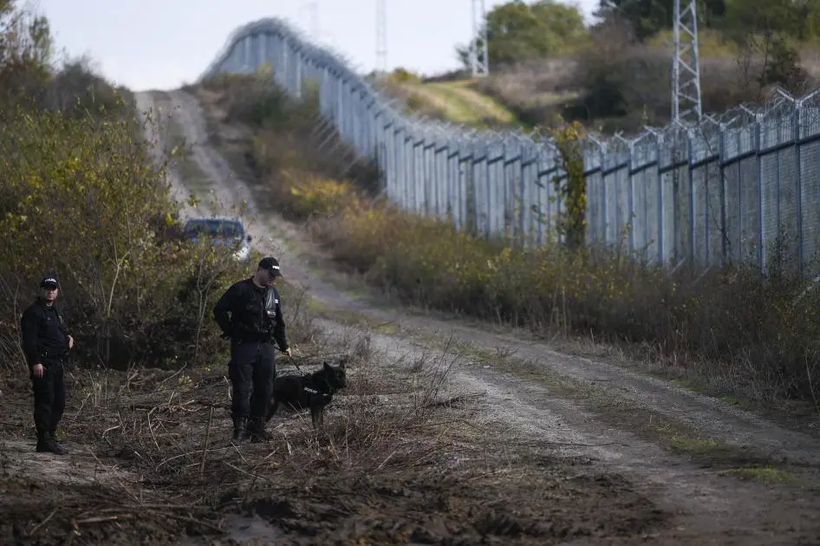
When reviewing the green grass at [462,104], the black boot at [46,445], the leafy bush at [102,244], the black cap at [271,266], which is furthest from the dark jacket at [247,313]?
the green grass at [462,104]

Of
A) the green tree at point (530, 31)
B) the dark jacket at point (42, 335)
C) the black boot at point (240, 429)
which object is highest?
the green tree at point (530, 31)

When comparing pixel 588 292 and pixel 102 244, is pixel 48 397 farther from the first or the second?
pixel 588 292

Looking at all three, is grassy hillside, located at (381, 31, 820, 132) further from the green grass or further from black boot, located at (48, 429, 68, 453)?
black boot, located at (48, 429, 68, 453)

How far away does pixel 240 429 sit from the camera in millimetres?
12086

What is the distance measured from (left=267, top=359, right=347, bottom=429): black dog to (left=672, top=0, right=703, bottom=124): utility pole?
482 inches

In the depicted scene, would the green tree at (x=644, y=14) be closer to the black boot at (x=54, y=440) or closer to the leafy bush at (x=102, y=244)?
the leafy bush at (x=102, y=244)

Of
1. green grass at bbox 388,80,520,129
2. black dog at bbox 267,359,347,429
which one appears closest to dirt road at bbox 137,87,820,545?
black dog at bbox 267,359,347,429

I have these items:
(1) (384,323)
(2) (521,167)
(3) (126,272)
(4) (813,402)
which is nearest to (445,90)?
(2) (521,167)

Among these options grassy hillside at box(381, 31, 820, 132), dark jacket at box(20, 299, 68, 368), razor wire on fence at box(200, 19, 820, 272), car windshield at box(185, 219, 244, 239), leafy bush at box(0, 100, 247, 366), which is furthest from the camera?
grassy hillside at box(381, 31, 820, 132)

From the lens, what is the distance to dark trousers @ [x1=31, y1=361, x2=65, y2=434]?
12305mm

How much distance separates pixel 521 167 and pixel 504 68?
54.1 metres

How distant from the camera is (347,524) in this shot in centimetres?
872

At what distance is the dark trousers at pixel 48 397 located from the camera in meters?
12.3

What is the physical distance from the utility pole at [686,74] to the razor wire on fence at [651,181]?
1201 millimetres
